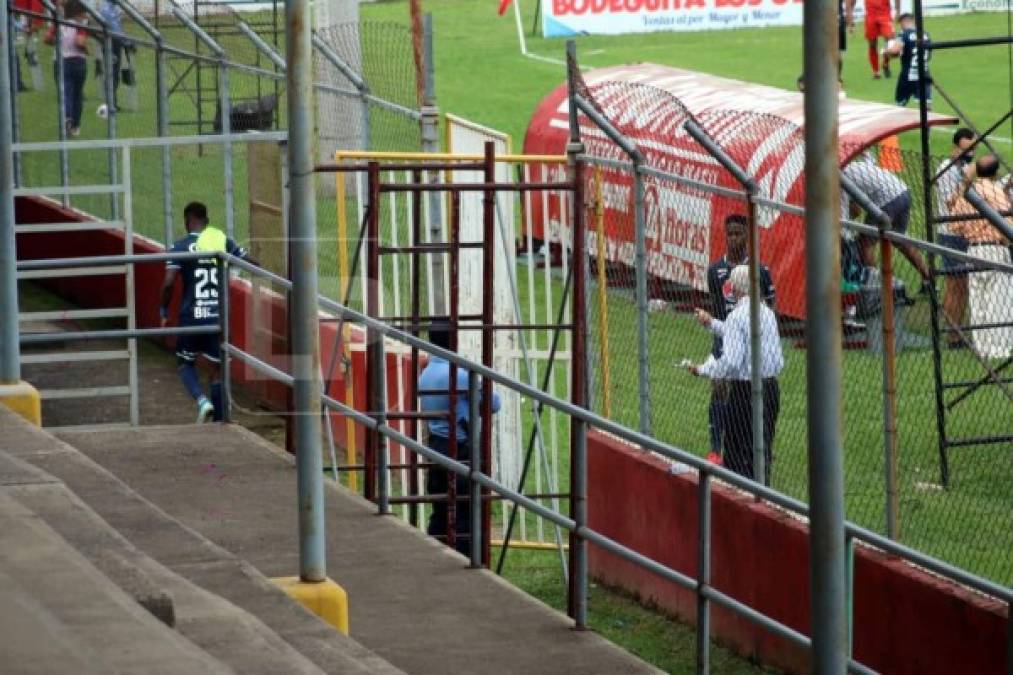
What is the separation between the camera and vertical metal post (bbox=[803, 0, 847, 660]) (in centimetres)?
501

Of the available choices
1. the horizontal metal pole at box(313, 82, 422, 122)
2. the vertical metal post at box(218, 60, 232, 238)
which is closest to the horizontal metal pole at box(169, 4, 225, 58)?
the vertical metal post at box(218, 60, 232, 238)

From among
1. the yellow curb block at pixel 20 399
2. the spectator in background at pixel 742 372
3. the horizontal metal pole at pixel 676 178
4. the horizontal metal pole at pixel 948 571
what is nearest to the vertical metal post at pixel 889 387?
the horizontal metal pole at pixel 676 178

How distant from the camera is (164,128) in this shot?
2056 cm

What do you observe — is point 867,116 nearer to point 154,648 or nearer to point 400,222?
point 400,222

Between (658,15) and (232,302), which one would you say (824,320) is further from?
(658,15)

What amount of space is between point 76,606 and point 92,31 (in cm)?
1498

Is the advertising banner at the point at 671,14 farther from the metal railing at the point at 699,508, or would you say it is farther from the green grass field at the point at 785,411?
the metal railing at the point at 699,508

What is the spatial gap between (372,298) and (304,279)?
444cm

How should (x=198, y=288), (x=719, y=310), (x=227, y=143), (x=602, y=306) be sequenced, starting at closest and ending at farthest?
1. (x=719, y=310)
2. (x=602, y=306)
3. (x=198, y=288)
4. (x=227, y=143)

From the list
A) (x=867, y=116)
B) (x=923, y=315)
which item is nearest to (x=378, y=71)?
(x=867, y=116)

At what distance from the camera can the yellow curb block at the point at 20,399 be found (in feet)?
41.9

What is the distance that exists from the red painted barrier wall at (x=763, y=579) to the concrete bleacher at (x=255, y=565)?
60.0 inches

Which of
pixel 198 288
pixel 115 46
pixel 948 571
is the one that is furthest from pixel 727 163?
pixel 115 46

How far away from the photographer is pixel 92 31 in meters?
20.9
